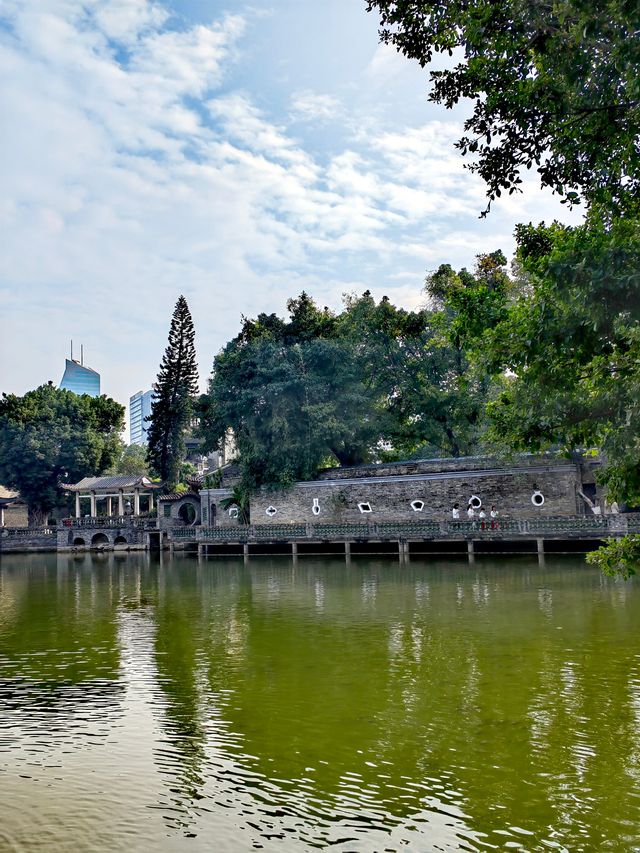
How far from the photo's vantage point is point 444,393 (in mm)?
37469

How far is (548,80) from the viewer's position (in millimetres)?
6855

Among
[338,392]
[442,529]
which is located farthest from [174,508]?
[442,529]

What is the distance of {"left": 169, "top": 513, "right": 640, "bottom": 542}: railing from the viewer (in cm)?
2686

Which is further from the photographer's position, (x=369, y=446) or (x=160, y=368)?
(x=160, y=368)

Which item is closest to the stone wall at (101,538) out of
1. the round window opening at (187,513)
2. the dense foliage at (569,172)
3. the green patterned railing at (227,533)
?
the round window opening at (187,513)

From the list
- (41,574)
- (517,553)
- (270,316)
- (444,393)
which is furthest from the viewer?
(270,316)

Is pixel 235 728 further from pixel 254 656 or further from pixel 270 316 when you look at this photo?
pixel 270 316

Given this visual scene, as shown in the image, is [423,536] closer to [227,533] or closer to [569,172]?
[227,533]

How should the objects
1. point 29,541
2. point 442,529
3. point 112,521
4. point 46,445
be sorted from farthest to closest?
point 46,445
point 29,541
point 112,521
point 442,529

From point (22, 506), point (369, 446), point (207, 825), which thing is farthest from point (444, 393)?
point (22, 506)

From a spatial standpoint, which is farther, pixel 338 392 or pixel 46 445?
pixel 46 445

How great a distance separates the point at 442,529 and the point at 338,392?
34.5 ft

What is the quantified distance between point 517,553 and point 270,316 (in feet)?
61.9

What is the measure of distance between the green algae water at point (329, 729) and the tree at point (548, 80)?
17.9ft
